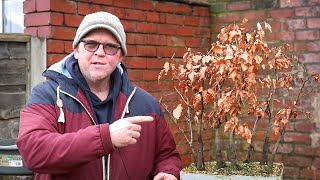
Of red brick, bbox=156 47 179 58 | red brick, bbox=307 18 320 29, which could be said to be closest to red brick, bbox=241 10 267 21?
red brick, bbox=307 18 320 29

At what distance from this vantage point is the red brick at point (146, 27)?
405 cm

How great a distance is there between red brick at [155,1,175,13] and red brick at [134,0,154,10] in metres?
0.07

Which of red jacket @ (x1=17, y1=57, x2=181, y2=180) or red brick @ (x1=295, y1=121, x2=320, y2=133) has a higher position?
red jacket @ (x1=17, y1=57, x2=181, y2=180)

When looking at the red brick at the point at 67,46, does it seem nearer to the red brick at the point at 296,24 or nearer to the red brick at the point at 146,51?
the red brick at the point at 146,51

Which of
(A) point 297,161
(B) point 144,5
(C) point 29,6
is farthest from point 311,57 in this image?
(C) point 29,6

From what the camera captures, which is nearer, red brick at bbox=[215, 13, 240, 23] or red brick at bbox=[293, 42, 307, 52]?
red brick at bbox=[293, 42, 307, 52]

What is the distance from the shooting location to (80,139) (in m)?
2.00

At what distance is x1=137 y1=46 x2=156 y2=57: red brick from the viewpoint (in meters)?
4.04

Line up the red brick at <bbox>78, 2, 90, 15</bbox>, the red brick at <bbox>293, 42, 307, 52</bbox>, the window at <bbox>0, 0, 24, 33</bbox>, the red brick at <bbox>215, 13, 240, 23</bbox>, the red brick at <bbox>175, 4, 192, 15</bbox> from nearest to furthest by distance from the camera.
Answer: the red brick at <bbox>78, 2, 90, 15</bbox> < the window at <bbox>0, 0, 24, 33</bbox> < the red brick at <bbox>293, 42, 307, 52</bbox> < the red brick at <bbox>175, 4, 192, 15</bbox> < the red brick at <bbox>215, 13, 240, 23</bbox>

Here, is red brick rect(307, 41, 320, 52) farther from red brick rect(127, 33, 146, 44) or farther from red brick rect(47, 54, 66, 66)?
red brick rect(47, 54, 66, 66)

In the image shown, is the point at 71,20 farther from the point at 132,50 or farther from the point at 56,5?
the point at 132,50

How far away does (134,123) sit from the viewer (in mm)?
2061

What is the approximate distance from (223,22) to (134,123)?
2.79 meters

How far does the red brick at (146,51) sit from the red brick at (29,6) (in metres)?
0.95
